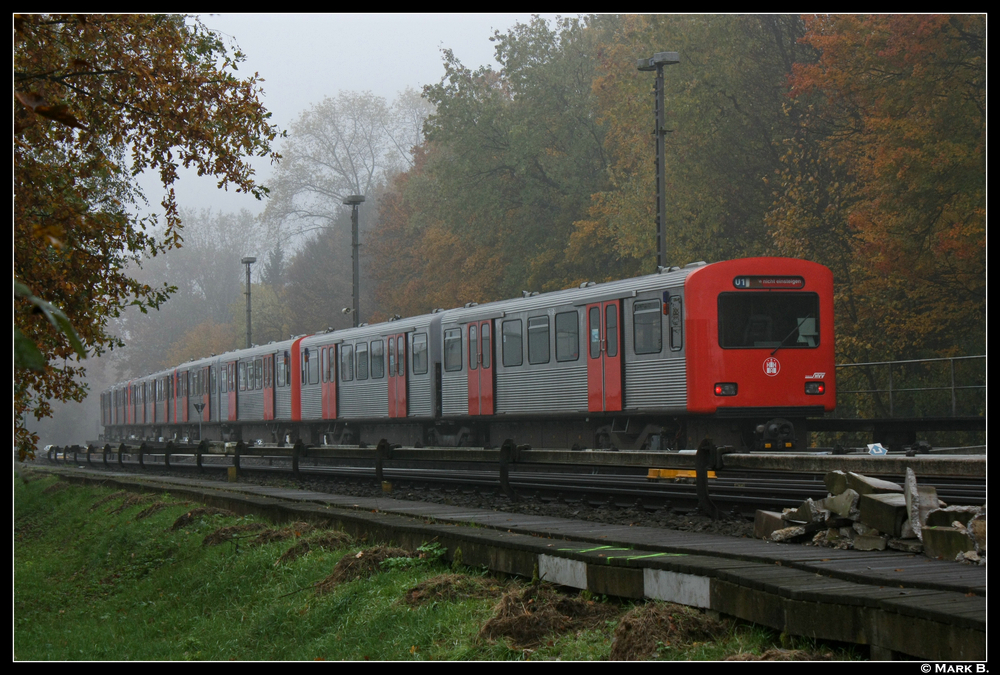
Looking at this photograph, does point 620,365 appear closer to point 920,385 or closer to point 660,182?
point 660,182

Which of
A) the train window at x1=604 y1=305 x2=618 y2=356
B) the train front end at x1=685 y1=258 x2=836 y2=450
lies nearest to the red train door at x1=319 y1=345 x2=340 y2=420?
the train window at x1=604 y1=305 x2=618 y2=356

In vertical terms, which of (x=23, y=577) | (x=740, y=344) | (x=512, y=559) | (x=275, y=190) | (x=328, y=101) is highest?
(x=328, y=101)

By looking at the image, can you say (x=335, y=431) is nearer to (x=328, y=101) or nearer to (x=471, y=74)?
(x=471, y=74)

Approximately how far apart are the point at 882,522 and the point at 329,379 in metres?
26.4

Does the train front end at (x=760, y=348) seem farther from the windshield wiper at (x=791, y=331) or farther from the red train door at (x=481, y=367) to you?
the red train door at (x=481, y=367)

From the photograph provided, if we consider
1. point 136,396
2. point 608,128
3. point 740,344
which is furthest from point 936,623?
point 136,396

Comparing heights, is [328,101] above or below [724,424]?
above

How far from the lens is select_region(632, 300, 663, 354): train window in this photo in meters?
18.7

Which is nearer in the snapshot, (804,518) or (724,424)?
(804,518)

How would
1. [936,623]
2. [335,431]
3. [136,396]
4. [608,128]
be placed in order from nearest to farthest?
[936,623] < [335,431] < [608,128] < [136,396]

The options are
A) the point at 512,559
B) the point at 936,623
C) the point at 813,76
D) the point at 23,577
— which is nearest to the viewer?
the point at 936,623

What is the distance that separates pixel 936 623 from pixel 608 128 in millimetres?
41729

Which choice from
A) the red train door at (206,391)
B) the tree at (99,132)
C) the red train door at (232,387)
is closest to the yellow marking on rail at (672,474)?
the tree at (99,132)

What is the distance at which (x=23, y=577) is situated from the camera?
44.3ft
